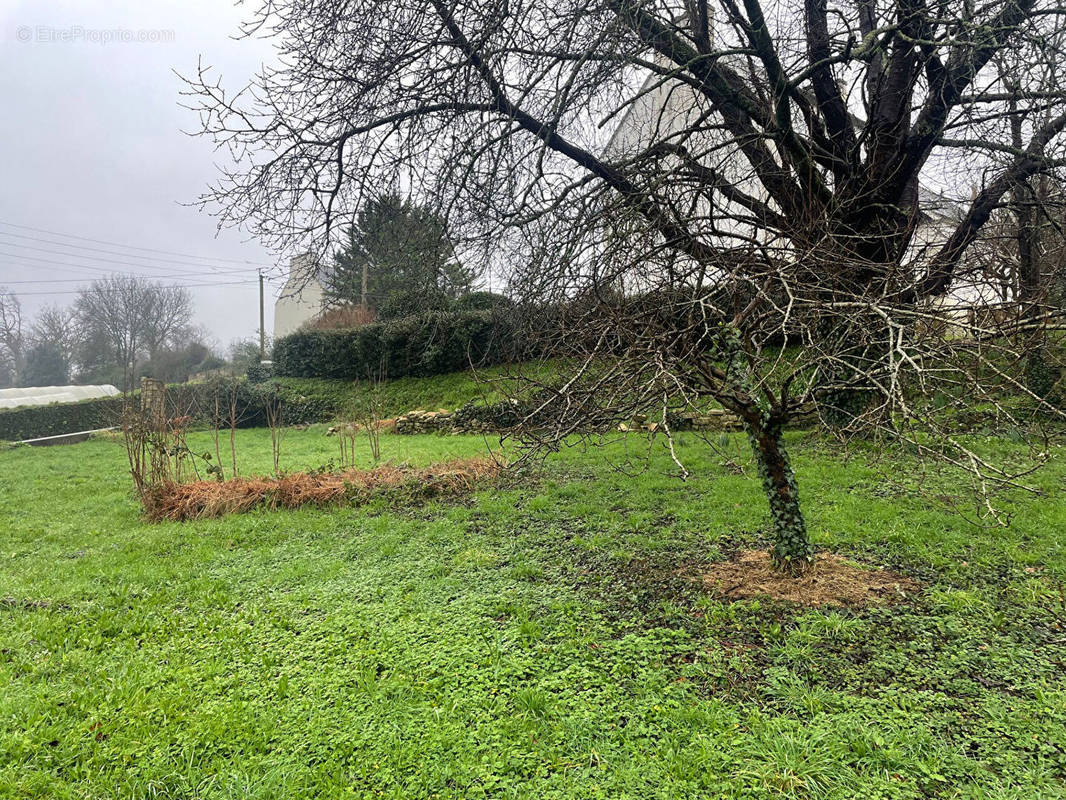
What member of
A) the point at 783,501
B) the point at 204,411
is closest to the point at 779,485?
the point at 783,501

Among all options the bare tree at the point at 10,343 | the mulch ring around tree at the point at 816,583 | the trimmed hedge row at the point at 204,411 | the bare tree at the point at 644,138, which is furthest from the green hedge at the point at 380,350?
the bare tree at the point at 10,343

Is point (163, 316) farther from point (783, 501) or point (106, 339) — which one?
point (783, 501)

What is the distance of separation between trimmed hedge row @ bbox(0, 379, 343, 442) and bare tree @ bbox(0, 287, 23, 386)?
23640 mm

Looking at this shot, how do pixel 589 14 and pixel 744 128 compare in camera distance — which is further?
pixel 744 128

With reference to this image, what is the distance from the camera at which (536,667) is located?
273 cm

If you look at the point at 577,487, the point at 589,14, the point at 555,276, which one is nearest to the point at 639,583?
the point at 555,276

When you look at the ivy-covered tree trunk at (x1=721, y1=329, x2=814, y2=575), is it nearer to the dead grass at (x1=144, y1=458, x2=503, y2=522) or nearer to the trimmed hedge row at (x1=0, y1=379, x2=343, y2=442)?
the dead grass at (x1=144, y1=458, x2=503, y2=522)

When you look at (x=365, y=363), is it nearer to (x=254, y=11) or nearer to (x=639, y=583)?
(x=254, y=11)

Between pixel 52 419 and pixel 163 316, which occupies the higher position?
pixel 163 316

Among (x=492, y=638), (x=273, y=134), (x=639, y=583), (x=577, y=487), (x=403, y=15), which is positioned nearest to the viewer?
(x=492, y=638)

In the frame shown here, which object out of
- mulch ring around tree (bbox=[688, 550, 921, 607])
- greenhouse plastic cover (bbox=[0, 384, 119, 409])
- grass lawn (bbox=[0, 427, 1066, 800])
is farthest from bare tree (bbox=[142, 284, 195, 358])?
mulch ring around tree (bbox=[688, 550, 921, 607])

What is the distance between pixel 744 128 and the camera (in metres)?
6.12

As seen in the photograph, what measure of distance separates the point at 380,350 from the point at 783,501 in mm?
15447

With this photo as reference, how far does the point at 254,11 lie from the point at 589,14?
2885 millimetres
